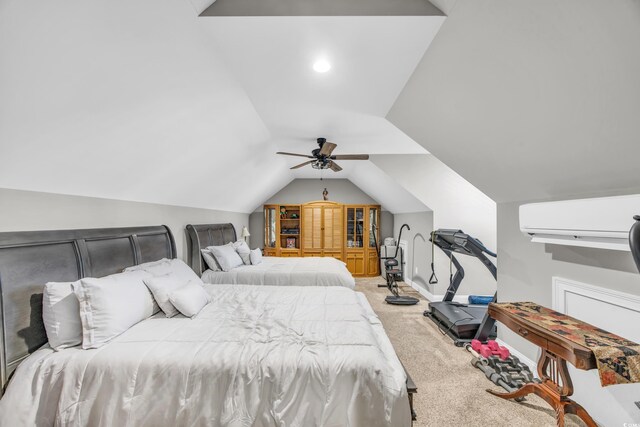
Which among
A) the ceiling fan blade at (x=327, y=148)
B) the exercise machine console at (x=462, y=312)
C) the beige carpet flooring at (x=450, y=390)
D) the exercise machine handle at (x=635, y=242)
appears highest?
the ceiling fan blade at (x=327, y=148)

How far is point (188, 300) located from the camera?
2.05 m

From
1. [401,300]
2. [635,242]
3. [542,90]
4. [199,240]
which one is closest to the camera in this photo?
[635,242]

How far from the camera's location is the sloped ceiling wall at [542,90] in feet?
3.35

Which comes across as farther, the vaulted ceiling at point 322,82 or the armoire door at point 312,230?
the armoire door at point 312,230

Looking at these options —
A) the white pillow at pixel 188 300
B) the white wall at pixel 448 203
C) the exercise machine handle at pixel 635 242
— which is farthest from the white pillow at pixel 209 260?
the exercise machine handle at pixel 635 242

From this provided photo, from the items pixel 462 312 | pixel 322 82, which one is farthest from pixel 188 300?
pixel 462 312

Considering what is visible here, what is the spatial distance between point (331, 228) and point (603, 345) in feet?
A: 17.3

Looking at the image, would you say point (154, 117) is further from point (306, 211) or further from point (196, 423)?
point (306, 211)

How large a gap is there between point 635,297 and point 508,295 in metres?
1.19

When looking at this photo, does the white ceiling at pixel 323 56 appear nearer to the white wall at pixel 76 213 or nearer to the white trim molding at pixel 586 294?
the white wall at pixel 76 213

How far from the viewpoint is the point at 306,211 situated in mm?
6547

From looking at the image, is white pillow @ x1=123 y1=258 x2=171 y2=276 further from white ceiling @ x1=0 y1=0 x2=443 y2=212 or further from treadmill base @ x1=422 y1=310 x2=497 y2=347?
treadmill base @ x1=422 y1=310 x2=497 y2=347

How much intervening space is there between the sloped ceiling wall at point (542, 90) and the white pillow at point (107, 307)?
8.47 feet

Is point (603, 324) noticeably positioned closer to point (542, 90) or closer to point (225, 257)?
point (542, 90)
